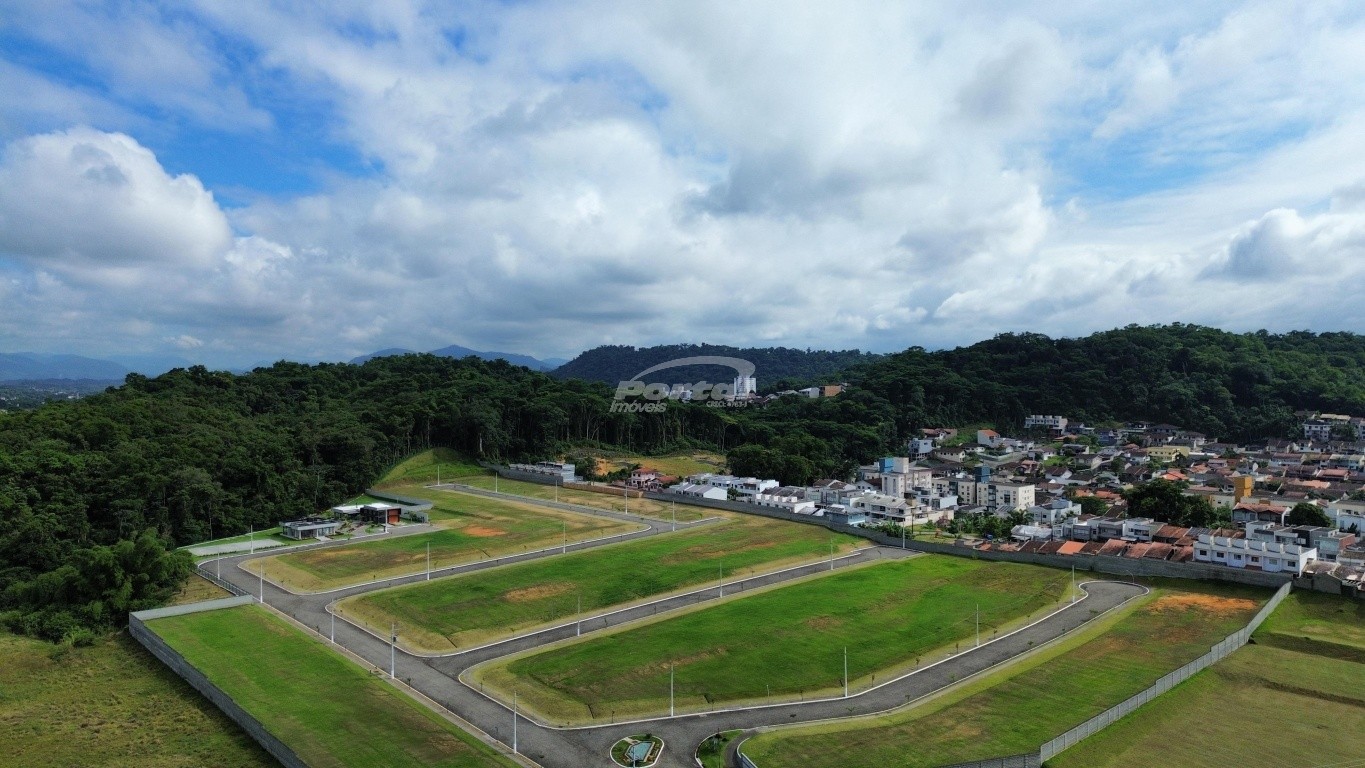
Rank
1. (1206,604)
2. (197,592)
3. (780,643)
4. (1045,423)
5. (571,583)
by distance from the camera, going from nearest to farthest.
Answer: (780,643) < (1206,604) < (197,592) < (571,583) < (1045,423)

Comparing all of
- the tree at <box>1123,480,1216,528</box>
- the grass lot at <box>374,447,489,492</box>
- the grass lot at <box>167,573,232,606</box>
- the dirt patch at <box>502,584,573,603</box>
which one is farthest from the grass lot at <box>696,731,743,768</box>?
the grass lot at <box>374,447,489,492</box>

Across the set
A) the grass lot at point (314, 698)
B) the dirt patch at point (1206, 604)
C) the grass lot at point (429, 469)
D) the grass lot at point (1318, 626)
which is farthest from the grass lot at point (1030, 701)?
the grass lot at point (429, 469)

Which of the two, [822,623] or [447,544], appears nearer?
[822,623]

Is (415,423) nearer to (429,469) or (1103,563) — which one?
(429,469)

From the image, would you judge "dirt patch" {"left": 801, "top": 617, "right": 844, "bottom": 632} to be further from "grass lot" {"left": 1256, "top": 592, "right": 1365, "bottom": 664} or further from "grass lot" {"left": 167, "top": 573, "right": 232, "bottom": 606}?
"grass lot" {"left": 167, "top": 573, "right": 232, "bottom": 606}

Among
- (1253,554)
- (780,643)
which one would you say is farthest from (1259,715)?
(1253,554)

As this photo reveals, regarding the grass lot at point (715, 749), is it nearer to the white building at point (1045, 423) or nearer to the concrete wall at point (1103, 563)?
the concrete wall at point (1103, 563)
